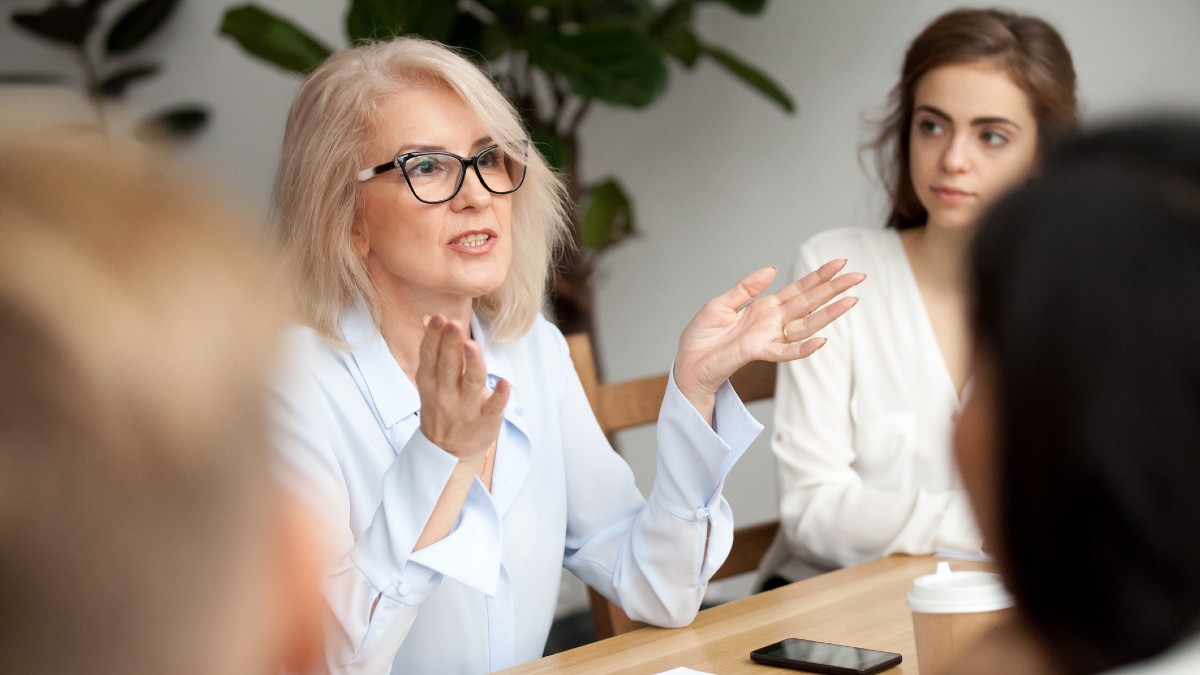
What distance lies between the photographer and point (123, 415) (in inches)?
15.8

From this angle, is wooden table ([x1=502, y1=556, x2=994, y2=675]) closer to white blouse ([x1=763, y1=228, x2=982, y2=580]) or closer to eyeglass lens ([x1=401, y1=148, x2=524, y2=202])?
white blouse ([x1=763, y1=228, x2=982, y2=580])

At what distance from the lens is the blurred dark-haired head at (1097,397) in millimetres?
566

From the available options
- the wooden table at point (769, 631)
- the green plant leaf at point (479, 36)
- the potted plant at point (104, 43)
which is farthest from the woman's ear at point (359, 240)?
the potted plant at point (104, 43)

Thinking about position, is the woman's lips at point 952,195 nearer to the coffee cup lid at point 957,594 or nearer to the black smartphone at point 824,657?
the black smartphone at point 824,657

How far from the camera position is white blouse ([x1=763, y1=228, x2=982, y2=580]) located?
77.4 inches

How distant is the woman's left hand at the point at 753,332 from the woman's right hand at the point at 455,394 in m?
0.35

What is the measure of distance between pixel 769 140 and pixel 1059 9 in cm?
94

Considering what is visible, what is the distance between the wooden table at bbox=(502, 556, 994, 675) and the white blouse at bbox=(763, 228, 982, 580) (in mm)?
319

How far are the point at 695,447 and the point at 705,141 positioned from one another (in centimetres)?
247

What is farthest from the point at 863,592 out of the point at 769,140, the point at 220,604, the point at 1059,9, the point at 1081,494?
the point at 769,140

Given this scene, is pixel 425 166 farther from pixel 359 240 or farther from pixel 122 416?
pixel 122 416

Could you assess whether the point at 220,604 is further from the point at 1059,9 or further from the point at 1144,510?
the point at 1059,9

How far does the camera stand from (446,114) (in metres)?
1.74

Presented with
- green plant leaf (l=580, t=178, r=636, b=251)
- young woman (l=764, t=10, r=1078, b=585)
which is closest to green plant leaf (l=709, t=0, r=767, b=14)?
green plant leaf (l=580, t=178, r=636, b=251)
